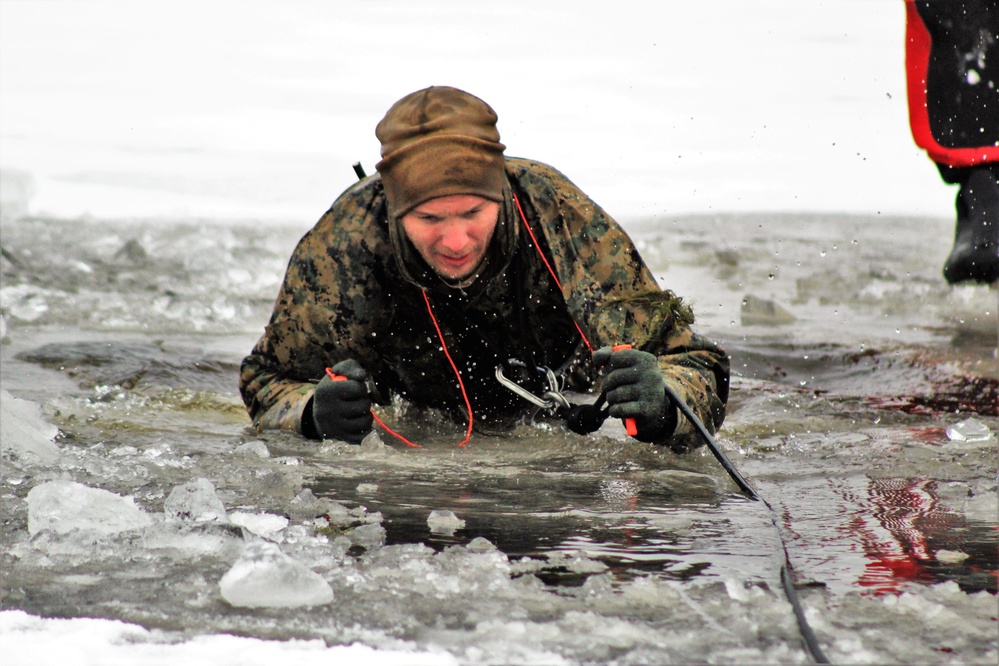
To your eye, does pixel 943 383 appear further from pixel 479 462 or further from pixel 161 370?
pixel 161 370

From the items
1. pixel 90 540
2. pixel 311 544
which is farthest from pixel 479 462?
pixel 90 540

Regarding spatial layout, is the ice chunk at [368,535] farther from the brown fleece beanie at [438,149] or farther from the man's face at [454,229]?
the brown fleece beanie at [438,149]

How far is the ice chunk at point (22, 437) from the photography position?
10.9ft

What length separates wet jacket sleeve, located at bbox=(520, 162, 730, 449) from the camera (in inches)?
138

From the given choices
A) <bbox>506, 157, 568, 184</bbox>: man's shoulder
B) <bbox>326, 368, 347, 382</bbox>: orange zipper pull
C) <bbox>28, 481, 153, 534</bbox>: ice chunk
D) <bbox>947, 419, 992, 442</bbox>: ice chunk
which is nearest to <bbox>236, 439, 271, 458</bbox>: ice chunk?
<bbox>326, 368, 347, 382</bbox>: orange zipper pull

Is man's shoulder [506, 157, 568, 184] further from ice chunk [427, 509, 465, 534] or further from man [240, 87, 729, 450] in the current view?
ice chunk [427, 509, 465, 534]

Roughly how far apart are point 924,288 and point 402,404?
6359mm

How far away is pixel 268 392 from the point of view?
3926 millimetres

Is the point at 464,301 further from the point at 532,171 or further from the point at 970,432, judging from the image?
the point at 970,432

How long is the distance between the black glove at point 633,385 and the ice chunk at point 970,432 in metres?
1.33

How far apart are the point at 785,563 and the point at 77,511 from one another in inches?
62.6

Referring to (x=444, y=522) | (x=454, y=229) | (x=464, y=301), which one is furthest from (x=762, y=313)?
(x=444, y=522)

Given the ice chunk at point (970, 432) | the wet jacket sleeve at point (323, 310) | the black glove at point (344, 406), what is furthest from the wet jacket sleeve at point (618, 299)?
the ice chunk at point (970, 432)

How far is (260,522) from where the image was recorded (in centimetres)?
270
